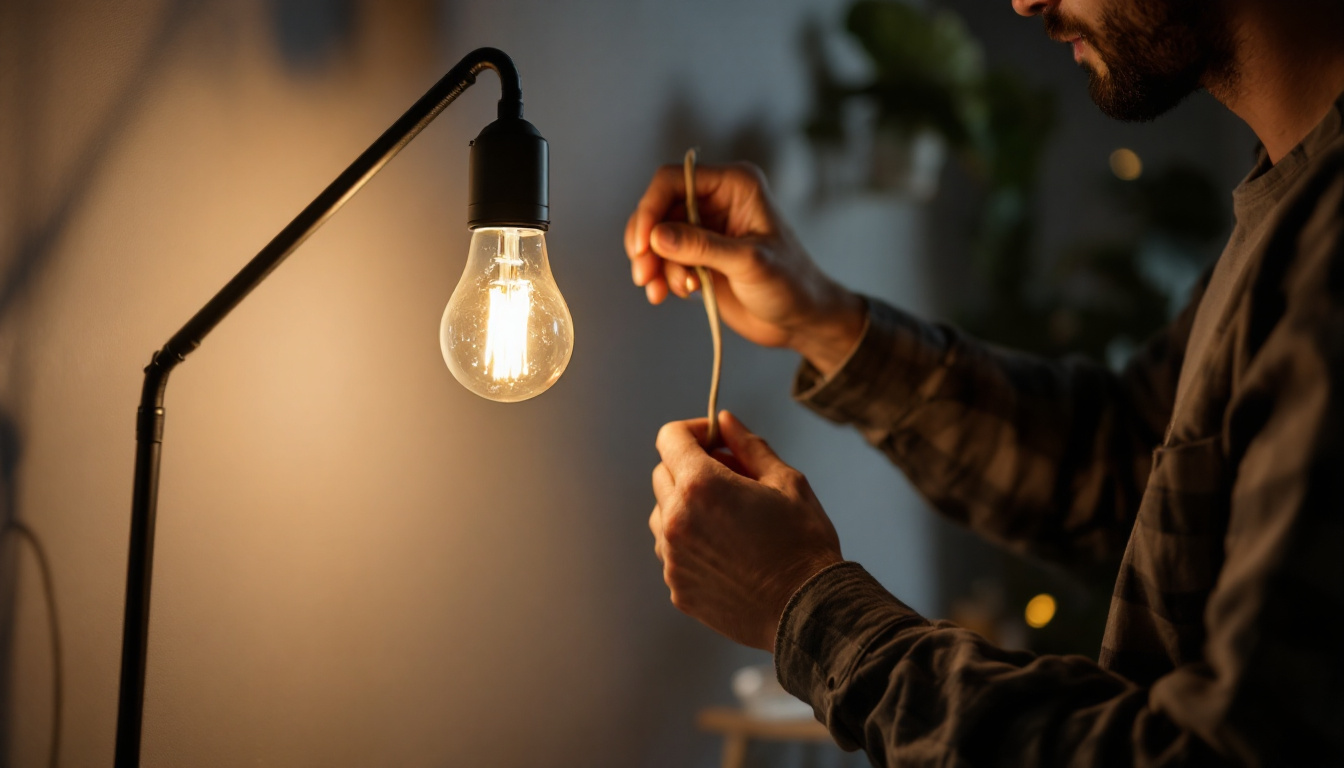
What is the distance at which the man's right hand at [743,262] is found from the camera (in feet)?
2.98

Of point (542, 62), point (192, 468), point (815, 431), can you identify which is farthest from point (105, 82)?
point (815, 431)

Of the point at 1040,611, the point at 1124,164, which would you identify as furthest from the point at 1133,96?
the point at 1124,164

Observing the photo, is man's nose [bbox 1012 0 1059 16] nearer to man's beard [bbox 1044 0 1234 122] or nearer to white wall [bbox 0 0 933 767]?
man's beard [bbox 1044 0 1234 122]

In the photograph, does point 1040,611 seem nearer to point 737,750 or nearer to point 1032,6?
point 737,750

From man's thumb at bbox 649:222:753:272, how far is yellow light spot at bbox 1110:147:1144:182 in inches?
78.8

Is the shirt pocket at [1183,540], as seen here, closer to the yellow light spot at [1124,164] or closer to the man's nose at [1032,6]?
the man's nose at [1032,6]

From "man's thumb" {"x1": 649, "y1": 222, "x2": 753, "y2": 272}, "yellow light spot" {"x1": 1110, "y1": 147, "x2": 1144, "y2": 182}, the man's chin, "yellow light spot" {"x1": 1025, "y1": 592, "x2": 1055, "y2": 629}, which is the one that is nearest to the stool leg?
"man's thumb" {"x1": 649, "y1": 222, "x2": 753, "y2": 272}

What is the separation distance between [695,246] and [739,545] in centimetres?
32

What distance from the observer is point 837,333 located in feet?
3.54

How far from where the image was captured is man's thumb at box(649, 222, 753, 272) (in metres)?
0.87

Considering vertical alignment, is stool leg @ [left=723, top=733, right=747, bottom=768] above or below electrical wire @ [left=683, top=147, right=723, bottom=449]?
below

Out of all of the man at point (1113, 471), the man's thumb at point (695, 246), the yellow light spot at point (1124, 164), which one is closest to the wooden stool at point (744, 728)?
the man at point (1113, 471)

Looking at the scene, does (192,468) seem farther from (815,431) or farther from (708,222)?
(815,431)

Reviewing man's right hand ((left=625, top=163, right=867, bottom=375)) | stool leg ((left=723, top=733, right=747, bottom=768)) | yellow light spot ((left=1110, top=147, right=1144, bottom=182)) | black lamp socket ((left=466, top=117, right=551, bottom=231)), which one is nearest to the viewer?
black lamp socket ((left=466, top=117, right=551, bottom=231))
